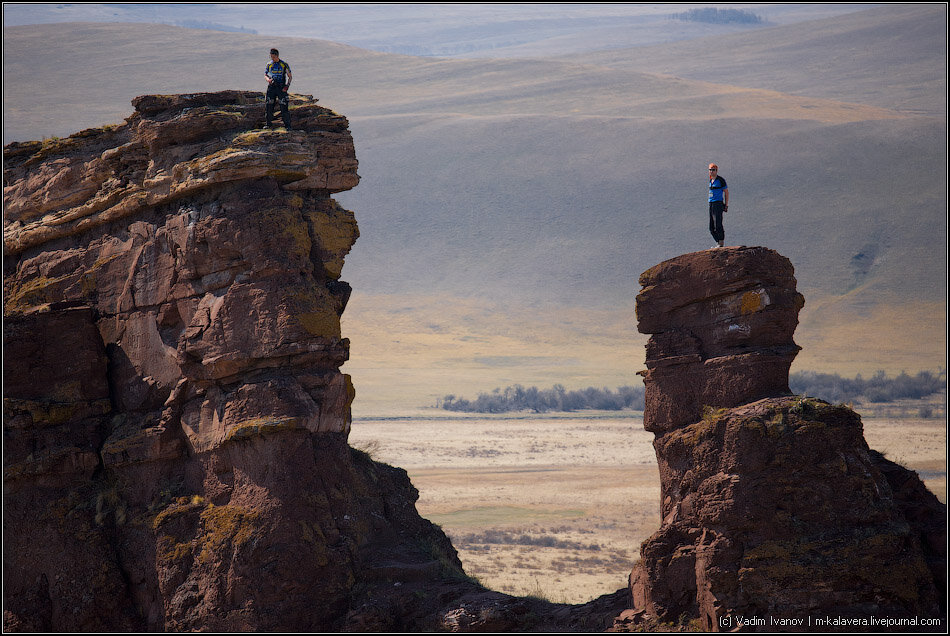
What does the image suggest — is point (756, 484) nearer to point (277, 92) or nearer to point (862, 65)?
point (277, 92)

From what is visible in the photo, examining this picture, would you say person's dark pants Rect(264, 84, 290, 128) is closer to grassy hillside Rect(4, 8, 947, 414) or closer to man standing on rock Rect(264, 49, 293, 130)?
man standing on rock Rect(264, 49, 293, 130)

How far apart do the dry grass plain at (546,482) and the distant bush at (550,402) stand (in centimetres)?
170

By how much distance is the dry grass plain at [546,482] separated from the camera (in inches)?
1368

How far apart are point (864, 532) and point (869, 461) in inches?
44.2

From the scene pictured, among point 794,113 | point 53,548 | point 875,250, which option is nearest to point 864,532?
point 53,548

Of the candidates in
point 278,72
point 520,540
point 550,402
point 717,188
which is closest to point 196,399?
point 278,72

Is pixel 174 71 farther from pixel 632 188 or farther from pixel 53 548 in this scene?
pixel 53 548

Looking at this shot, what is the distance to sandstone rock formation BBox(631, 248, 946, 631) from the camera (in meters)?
15.0

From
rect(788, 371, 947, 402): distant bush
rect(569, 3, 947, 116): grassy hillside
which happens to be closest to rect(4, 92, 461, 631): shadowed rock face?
rect(788, 371, 947, 402): distant bush

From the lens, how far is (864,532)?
1521 cm

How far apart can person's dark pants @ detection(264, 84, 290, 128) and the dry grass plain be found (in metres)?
8.91

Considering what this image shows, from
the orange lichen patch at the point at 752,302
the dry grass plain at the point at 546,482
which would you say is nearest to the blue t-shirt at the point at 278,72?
the orange lichen patch at the point at 752,302

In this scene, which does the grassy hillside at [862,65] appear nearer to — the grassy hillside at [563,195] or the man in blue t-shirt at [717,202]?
the grassy hillside at [563,195]

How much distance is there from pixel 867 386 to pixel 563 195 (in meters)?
59.4
